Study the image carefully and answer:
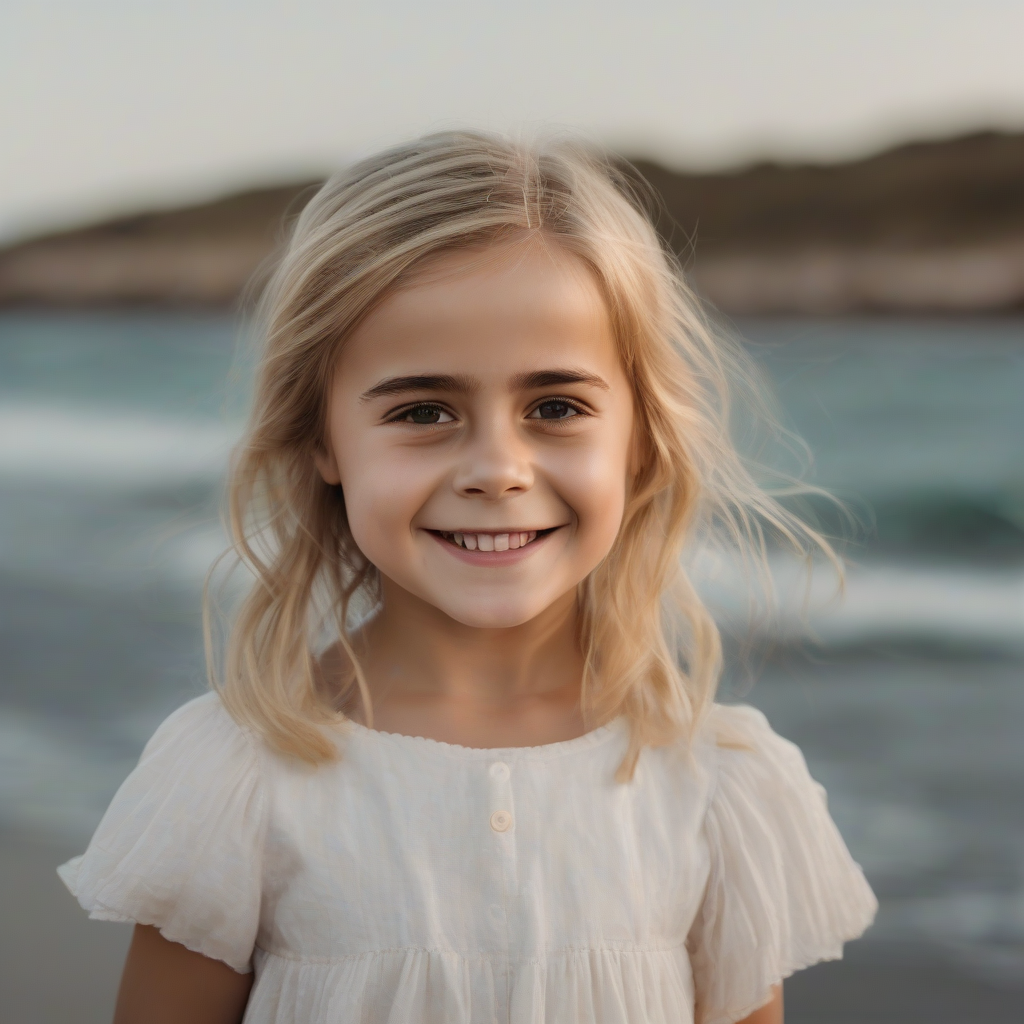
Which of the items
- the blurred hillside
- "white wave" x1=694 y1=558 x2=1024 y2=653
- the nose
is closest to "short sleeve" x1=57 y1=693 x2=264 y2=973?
the nose

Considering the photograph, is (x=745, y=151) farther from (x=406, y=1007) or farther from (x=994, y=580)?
(x=406, y=1007)

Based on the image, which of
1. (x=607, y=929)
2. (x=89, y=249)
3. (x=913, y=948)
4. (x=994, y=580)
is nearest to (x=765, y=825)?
(x=607, y=929)

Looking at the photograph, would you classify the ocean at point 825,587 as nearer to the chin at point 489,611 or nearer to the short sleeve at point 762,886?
the short sleeve at point 762,886

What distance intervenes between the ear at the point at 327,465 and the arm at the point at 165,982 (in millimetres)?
323

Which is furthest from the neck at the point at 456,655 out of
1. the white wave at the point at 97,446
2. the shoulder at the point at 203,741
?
the white wave at the point at 97,446

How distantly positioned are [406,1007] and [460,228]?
1.58 ft

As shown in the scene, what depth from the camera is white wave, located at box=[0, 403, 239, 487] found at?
2518mm

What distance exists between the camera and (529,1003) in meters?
0.66

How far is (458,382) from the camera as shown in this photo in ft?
2.13

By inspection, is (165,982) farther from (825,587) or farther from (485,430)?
(825,587)

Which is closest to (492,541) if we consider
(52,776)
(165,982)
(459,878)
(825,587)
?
(459,878)

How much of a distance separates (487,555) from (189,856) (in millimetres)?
272

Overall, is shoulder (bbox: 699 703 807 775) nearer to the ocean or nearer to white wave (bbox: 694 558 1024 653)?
the ocean

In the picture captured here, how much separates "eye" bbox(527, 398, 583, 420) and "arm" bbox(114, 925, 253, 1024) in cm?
42
